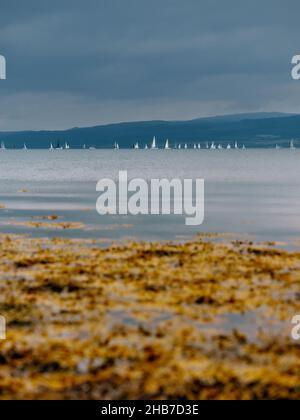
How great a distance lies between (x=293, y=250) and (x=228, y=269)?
6491 millimetres

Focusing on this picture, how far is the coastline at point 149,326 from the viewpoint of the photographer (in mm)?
13055

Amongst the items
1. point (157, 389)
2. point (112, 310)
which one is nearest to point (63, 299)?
point (112, 310)

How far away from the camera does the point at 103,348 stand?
15.1 m

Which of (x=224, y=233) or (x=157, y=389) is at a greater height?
(x=224, y=233)

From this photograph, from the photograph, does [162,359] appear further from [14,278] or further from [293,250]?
[293,250]

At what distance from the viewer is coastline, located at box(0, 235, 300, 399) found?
1305 centimetres

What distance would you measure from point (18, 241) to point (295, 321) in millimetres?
18706

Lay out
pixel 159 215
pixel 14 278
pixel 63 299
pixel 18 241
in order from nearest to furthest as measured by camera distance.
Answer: pixel 63 299 → pixel 14 278 → pixel 18 241 → pixel 159 215

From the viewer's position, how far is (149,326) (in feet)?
55.8
